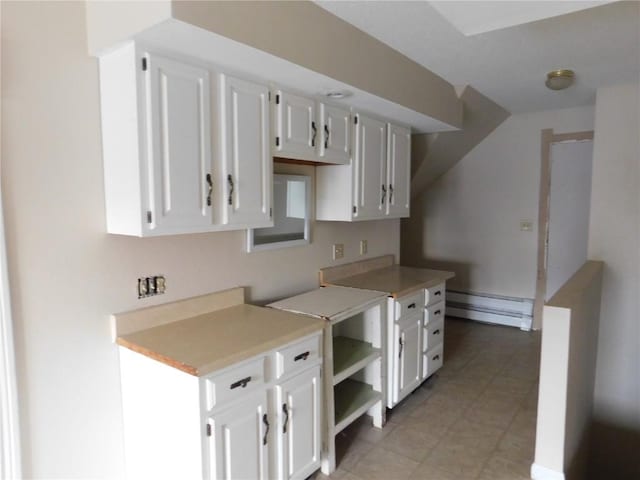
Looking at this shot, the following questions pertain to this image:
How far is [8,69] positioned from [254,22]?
89cm

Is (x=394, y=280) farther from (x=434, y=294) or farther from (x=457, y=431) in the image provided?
(x=457, y=431)

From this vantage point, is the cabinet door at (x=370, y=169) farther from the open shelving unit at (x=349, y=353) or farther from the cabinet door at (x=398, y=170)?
the open shelving unit at (x=349, y=353)

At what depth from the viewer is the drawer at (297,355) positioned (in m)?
1.87

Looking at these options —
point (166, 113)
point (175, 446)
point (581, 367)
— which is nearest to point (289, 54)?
point (166, 113)

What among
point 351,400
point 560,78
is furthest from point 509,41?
point 351,400

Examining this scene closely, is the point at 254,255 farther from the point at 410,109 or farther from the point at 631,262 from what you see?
the point at 631,262

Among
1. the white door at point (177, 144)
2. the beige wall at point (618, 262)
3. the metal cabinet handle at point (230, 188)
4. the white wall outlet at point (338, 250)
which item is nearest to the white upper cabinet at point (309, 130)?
the metal cabinet handle at point (230, 188)

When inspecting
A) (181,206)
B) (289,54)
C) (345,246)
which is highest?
(289,54)

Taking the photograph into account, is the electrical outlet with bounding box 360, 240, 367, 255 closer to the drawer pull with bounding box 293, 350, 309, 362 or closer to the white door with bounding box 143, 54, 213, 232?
the drawer pull with bounding box 293, 350, 309, 362

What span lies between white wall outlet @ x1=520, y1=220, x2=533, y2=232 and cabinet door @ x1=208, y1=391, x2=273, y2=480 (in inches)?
151

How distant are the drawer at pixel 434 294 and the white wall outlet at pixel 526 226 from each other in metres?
1.94

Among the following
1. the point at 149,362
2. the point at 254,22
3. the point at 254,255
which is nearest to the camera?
the point at 254,22

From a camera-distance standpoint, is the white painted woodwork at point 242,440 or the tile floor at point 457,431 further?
the tile floor at point 457,431

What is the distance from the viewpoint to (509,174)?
15.4 feet
